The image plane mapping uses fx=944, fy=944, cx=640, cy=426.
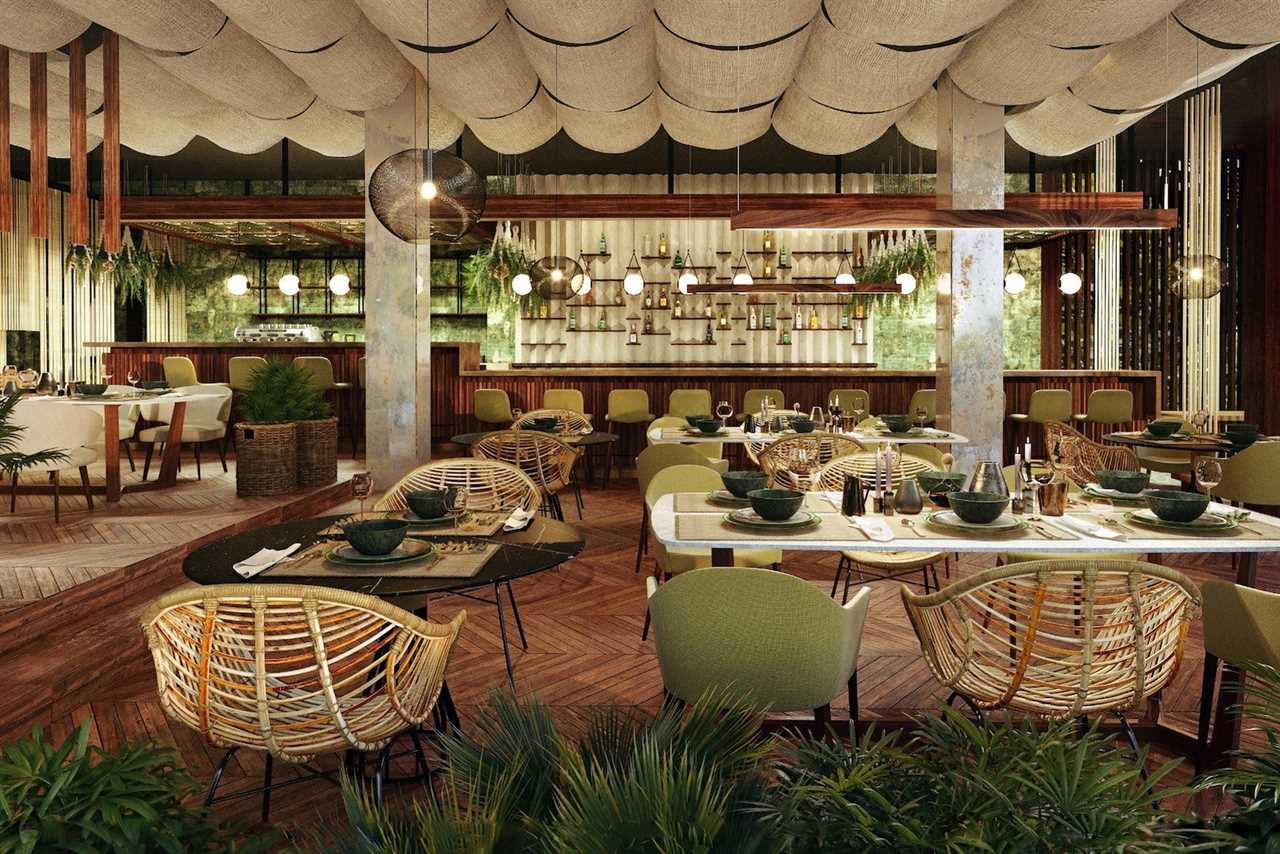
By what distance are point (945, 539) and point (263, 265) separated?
44.2 feet

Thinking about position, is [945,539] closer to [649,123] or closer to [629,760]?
[629,760]

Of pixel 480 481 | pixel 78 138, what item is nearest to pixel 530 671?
A: pixel 480 481

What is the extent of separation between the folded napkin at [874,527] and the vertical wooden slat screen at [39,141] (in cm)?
594

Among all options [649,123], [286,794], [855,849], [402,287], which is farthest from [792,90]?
[855,849]

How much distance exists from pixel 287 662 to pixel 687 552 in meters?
1.98

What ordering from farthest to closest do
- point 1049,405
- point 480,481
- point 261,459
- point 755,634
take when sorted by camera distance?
point 1049,405 < point 261,459 < point 480,481 < point 755,634

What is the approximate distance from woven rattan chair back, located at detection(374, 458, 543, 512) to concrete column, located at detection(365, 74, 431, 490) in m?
3.37

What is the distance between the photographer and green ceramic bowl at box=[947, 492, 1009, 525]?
2.78 metres

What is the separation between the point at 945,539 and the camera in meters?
2.65

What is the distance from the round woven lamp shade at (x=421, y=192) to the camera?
4.49 m

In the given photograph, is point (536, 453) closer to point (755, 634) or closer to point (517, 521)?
point (517, 521)

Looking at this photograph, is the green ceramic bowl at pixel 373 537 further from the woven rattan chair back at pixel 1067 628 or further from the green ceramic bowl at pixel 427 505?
the woven rattan chair back at pixel 1067 628

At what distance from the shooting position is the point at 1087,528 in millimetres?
2791

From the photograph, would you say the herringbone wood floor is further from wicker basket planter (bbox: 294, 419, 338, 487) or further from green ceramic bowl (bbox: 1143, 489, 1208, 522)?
wicker basket planter (bbox: 294, 419, 338, 487)
